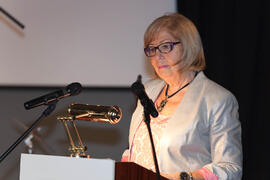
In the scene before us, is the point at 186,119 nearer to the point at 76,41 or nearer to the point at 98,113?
the point at 98,113

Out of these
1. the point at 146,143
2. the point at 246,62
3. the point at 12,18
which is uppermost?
the point at 12,18

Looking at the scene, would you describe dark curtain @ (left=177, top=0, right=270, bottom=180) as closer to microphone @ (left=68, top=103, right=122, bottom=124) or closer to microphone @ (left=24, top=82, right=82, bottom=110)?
microphone @ (left=68, top=103, right=122, bottom=124)

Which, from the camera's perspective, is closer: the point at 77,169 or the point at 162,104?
the point at 77,169

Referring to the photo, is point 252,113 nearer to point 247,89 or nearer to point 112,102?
point 247,89

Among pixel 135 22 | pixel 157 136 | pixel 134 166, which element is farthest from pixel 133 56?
pixel 134 166

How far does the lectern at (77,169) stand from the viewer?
5.86 ft

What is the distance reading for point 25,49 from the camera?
3.85 metres

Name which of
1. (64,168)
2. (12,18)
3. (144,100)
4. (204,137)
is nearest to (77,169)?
(64,168)

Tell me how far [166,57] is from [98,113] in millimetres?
548

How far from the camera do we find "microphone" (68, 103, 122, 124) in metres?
2.14

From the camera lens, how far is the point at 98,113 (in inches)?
85.0

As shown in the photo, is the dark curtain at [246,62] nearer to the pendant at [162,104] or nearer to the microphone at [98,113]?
the pendant at [162,104]

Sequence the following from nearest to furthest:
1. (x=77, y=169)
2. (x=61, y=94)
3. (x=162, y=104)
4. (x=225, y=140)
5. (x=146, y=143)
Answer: (x=77, y=169), (x=61, y=94), (x=225, y=140), (x=146, y=143), (x=162, y=104)

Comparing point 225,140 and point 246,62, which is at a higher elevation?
point 246,62
